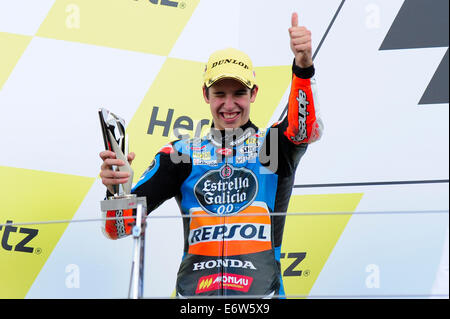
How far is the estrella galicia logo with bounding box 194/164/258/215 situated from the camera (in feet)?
7.70

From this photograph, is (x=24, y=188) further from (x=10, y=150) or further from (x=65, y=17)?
(x=65, y=17)

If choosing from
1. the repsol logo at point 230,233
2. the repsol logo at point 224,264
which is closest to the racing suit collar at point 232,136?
the repsol logo at point 230,233

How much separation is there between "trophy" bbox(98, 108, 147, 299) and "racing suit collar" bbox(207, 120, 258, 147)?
1.45 ft

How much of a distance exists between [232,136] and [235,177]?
182mm

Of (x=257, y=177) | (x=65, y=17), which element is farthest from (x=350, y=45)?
(x=65, y=17)

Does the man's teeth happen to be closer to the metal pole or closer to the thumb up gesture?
the thumb up gesture

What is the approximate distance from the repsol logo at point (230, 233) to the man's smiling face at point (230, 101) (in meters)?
0.51

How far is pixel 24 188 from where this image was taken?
318 centimetres

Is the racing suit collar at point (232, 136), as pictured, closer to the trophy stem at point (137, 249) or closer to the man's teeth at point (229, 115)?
the man's teeth at point (229, 115)

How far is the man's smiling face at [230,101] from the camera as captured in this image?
249cm

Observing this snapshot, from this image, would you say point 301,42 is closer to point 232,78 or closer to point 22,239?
point 232,78

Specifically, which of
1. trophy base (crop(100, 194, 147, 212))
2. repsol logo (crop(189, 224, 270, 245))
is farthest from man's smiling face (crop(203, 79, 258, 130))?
trophy base (crop(100, 194, 147, 212))

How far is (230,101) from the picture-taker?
8.18 ft

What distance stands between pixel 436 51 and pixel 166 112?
3.93ft
